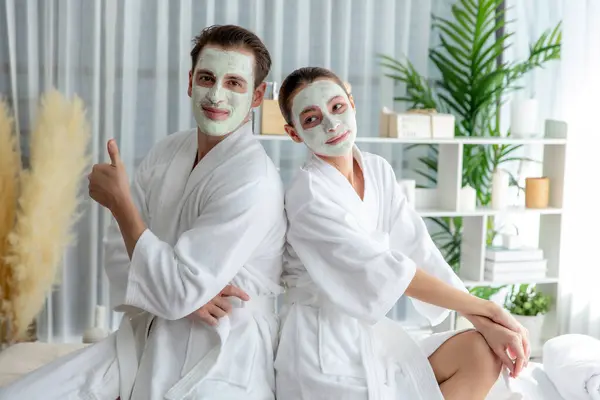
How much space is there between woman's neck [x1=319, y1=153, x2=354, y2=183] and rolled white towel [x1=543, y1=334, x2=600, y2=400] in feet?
3.05

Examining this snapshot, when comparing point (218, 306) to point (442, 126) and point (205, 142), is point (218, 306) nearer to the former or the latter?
point (205, 142)

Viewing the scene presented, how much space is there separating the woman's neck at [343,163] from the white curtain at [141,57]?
76.0 inches

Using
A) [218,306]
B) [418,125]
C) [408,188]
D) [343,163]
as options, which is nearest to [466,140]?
[418,125]

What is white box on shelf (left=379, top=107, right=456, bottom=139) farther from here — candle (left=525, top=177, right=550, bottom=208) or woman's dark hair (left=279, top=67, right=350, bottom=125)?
woman's dark hair (left=279, top=67, right=350, bottom=125)

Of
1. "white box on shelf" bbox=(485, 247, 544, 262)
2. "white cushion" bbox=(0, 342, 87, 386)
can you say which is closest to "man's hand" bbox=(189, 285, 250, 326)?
"white cushion" bbox=(0, 342, 87, 386)

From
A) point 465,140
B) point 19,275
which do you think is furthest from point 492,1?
point 19,275

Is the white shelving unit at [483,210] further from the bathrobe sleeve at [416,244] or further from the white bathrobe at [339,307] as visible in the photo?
the white bathrobe at [339,307]

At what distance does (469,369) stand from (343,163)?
57 cm

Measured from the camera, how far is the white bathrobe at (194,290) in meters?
1.96

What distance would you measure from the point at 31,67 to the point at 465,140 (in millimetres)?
1868

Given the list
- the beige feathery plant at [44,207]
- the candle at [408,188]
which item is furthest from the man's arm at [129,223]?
the candle at [408,188]

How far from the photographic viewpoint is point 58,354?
3.23 meters

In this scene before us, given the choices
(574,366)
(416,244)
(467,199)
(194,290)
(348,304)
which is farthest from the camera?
(467,199)

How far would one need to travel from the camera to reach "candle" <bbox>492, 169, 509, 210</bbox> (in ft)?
13.5
